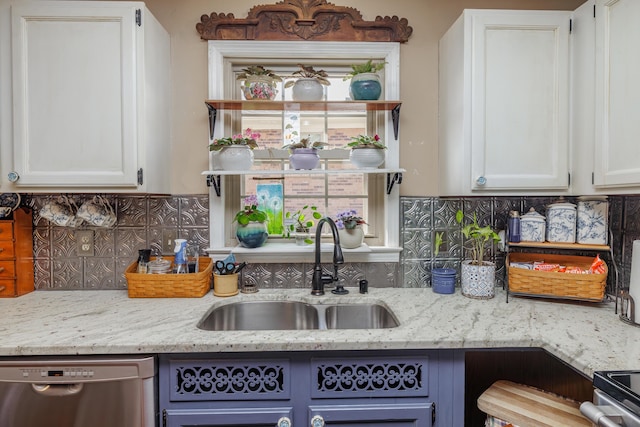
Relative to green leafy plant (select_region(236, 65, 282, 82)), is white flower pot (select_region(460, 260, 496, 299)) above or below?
below

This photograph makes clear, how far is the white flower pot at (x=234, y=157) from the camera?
5.91 ft

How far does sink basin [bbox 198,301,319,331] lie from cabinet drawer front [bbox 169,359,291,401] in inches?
17.2

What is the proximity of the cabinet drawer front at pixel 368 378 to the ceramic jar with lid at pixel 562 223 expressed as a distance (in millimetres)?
942

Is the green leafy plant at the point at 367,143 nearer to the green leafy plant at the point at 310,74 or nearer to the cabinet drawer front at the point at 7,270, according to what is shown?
the green leafy plant at the point at 310,74

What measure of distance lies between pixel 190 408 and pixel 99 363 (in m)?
0.34

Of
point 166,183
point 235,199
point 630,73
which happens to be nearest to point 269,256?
point 235,199

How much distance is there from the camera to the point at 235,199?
2029 millimetres

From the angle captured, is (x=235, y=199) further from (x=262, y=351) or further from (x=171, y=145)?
(x=262, y=351)

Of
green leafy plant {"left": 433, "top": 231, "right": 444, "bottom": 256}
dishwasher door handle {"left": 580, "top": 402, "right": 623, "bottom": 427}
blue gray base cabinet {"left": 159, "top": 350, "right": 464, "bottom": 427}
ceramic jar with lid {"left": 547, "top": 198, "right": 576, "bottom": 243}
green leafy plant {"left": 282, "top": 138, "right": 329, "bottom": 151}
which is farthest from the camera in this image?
green leafy plant {"left": 433, "top": 231, "right": 444, "bottom": 256}

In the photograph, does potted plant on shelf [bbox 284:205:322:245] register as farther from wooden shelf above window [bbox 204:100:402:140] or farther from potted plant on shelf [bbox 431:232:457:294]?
potted plant on shelf [bbox 431:232:457:294]

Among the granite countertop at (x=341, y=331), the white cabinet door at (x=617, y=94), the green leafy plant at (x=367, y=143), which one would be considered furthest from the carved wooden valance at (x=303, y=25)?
the granite countertop at (x=341, y=331)

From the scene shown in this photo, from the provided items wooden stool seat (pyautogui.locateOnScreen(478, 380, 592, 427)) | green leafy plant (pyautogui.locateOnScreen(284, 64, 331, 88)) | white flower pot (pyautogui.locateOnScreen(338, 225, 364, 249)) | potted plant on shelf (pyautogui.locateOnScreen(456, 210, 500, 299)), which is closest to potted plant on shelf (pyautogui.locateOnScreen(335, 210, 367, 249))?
white flower pot (pyautogui.locateOnScreen(338, 225, 364, 249))

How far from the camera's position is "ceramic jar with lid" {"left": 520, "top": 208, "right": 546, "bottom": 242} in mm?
1756

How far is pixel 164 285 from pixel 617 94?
2.04 m
